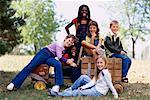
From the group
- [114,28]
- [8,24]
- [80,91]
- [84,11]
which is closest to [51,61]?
[80,91]

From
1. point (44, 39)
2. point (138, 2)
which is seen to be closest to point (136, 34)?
point (138, 2)

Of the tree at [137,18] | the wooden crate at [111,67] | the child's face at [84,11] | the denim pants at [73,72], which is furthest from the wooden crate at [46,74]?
the tree at [137,18]

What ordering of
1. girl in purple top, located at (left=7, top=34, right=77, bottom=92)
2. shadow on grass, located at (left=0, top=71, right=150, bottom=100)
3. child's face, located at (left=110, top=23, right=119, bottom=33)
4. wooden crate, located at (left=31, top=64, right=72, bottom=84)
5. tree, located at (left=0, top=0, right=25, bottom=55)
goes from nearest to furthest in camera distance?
shadow on grass, located at (left=0, top=71, right=150, bottom=100) → girl in purple top, located at (left=7, top=34, right=77, bottom=92) → wooden crate, located at (left=31, top=64, right=72, bottom=84) → child's face, located at (left=110, top=23, right=119, bottom=33) → tree, located at (left=0, top=0, right=25, bottom=55)

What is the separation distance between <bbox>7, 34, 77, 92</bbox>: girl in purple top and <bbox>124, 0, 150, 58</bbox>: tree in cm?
3194

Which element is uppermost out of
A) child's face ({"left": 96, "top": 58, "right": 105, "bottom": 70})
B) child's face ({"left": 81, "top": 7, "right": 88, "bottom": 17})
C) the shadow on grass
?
child's face ({"left": 81, "top": 7, "right": 88, "bottom": 17})

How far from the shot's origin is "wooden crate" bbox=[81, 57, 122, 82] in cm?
726

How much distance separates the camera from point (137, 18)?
40.2 meters

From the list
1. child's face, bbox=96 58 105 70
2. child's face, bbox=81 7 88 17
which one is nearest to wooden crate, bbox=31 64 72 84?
child's face, bbox=96 58 105 70

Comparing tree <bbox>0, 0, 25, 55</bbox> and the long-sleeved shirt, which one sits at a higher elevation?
tree <bbox>0, 0, 25, 55</bbox>

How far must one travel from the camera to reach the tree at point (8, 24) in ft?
31.8

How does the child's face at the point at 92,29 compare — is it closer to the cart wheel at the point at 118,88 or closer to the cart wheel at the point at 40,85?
the cart wheel at the point at 118,88

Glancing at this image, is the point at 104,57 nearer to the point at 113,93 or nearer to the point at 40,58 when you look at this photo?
the point at 113,93

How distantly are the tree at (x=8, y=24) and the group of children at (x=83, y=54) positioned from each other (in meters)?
2.23

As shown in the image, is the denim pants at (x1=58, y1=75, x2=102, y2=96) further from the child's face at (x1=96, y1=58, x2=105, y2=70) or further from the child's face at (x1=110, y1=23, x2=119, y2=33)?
the child's face at (x1=110, y1=23, x2=119, y2=33)
